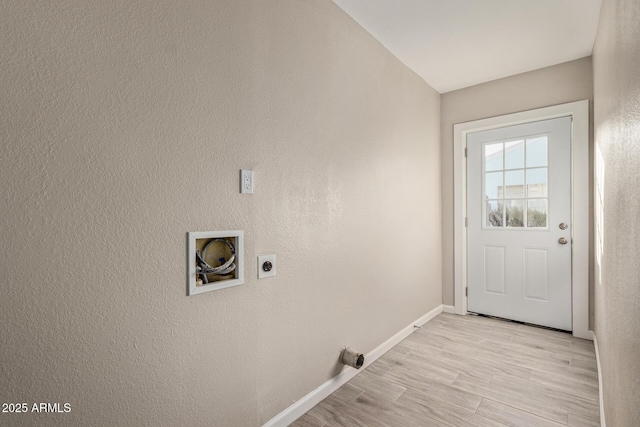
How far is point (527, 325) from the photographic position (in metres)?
3.06

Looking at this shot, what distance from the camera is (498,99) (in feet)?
10.5

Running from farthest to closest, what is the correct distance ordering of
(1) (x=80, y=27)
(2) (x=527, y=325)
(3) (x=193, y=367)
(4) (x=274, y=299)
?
(2) (x=527, y=325) < (4) (x=274, y=299) < (3) (x=193, y=367) < (1) (x=80, y=27)

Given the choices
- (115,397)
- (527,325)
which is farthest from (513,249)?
(115,397)

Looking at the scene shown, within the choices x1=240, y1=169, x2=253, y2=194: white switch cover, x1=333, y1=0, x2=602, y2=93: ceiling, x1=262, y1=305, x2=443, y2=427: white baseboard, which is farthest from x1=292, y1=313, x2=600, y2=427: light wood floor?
x1=333, y1=0, x2=602, y2=93: ceiling

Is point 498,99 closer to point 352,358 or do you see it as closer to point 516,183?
point 516,183

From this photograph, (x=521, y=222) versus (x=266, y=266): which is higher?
(x=521, y=222)

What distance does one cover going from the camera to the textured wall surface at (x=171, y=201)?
917 millimetres

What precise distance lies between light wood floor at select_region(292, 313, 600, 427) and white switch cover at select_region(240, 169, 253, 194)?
49.4 inches

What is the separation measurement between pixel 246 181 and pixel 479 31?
82.5 inches

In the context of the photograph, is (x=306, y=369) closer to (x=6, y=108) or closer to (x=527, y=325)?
(x=6, y=108)

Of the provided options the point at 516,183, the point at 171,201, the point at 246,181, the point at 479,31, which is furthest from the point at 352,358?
the point at 479,31

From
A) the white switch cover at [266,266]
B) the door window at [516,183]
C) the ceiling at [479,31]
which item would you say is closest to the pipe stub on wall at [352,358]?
the white switch cover at [266,266]

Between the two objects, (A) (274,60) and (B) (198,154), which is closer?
(B) (198,154)

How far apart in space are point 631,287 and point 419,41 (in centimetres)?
219
